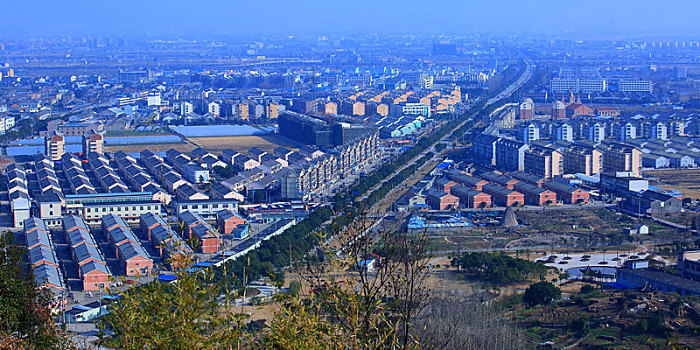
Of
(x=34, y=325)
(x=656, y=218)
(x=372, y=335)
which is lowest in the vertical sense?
(x=656, y=218)

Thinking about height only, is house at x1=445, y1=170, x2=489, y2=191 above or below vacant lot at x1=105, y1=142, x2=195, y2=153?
below

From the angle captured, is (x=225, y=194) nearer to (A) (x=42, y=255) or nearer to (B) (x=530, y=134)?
(A) (x=42, y=255)

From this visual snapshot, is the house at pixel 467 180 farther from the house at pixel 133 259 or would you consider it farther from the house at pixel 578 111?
the house at pixel 578 111

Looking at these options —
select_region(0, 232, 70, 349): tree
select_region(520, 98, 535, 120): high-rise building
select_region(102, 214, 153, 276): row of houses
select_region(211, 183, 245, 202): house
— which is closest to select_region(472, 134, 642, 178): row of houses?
select_region(211, 183, 245, 202): house

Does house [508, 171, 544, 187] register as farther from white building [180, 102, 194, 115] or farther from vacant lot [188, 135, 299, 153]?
white building [180, 102, 194, 115]

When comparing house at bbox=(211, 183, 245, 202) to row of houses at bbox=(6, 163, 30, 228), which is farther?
house at bbox=(211, 183, 245, 202)

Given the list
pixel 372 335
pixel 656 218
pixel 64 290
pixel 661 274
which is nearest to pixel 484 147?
pixel 656 218

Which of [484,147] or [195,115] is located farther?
[195,115]

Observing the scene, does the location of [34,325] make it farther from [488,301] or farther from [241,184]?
[241,184]
